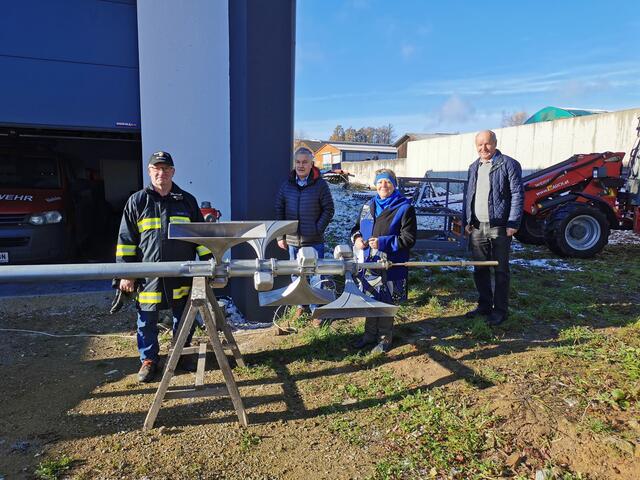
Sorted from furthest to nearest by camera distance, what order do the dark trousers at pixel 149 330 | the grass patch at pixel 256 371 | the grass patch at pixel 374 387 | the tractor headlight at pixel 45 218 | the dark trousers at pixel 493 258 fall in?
the tractor headlight at pixel 45 218, the dark trousers at pixel 493 258, the grass patch at pixel 256 371, the dark trousers at pixel 149 330, the grass patch at pixel 374 387

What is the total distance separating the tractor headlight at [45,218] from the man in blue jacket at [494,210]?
5.41 m

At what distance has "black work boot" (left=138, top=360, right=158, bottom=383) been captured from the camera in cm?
352

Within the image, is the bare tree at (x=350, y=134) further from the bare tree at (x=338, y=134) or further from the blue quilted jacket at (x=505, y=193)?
the blue quilted jacket at (x=505, y=193)

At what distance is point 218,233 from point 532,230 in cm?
759

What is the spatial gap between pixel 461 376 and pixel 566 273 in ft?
14.1

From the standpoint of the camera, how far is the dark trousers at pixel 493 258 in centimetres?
430

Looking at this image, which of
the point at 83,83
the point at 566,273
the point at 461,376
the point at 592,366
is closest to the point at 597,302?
the point at 566,273

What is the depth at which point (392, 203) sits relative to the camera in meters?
3.84

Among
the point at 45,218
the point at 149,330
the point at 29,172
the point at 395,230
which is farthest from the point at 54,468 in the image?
the point at 29,172

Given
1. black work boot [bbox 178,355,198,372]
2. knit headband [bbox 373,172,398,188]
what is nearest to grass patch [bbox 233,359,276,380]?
black work boot [bbox 178,355,198,372]

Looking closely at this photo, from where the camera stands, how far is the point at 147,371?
3525mm

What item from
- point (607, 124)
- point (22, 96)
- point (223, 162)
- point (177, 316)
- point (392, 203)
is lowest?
point (177, 316)

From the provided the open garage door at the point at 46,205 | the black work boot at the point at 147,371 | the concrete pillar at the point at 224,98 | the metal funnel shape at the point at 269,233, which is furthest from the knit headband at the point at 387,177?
the open garage door at the point at 46,205

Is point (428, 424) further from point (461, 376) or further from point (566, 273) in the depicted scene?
point (566, 273)
